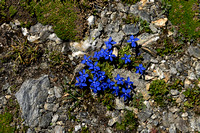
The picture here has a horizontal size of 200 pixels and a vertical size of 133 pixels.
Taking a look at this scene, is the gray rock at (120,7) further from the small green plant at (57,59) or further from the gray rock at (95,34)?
the small green plant at (57,59)

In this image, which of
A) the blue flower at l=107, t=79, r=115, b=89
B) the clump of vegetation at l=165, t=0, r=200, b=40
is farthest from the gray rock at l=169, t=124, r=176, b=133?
the clump of vegetation at l=165, t=0, r=200, b=40

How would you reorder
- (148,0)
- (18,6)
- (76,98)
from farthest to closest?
1. (18,6)
2. (148,0)
3. (76,98)

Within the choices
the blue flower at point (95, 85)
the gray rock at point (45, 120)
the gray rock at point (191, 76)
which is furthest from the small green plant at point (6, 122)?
Result: the gray rock at point (191, 76)

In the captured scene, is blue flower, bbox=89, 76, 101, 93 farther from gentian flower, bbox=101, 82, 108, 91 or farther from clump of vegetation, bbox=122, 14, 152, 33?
clump of vegetation, bbox=122, 14, 152, 33

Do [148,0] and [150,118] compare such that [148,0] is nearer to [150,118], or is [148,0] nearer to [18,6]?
[150,118]

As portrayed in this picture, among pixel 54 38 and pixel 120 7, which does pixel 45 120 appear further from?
pixel 120 7

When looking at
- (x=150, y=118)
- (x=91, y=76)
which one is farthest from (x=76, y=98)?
(x=150, y=118)
